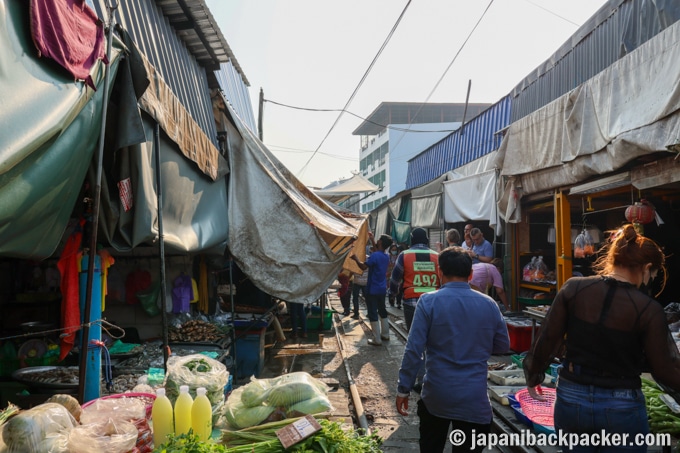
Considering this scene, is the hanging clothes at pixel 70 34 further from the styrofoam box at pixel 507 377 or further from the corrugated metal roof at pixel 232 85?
the styrofoam box at pixel 507 377

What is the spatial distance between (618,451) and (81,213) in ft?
13.8

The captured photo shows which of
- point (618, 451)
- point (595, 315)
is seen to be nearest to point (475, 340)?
point (595, 315)

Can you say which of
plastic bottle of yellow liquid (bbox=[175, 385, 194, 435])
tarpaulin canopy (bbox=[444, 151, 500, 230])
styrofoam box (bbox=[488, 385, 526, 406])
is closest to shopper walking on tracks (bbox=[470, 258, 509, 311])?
tarpaulin canopy (bbox=[444, 151, 500, 230])

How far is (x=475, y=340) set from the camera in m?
3.23

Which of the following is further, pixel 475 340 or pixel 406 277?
pixel 406 277

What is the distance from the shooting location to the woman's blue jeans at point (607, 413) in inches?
103

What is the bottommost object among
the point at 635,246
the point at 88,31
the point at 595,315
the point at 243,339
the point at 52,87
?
the point at 243,339

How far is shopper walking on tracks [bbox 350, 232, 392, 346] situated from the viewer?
372 inches

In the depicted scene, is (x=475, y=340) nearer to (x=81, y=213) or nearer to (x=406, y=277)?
(x=81, y=213)

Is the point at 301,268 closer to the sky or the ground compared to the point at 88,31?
closer to the ground

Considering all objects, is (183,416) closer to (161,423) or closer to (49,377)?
(161,423)

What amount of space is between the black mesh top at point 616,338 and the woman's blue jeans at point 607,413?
0.18ft

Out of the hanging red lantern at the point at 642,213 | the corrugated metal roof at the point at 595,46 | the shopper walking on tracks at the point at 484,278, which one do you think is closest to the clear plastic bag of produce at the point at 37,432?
the hanging red lantern at the point at 642,213

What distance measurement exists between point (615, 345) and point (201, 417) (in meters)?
2.53
